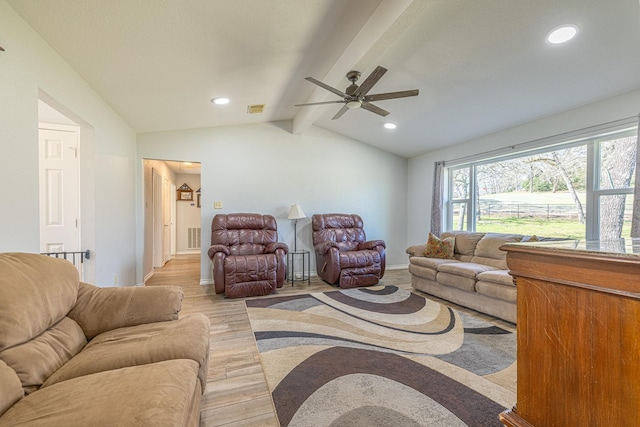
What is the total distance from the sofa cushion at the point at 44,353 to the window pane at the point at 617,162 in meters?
4.64

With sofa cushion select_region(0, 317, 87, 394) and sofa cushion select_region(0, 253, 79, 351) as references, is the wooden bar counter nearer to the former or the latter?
sofa cushion select_region(0, 317, 87, 394)

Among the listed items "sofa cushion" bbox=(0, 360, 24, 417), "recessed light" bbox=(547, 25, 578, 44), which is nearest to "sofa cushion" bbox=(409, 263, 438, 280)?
"recessed light" bbox=(547, 25, 578, 44)

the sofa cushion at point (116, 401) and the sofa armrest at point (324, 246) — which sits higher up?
the sofa armrest at point (324, 246)

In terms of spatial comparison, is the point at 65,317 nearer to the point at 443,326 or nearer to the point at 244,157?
the point at 443,326

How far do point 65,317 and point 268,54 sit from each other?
2.43 meters

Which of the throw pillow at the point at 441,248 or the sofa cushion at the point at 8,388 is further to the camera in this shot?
the throw pillow at the point at 441,248

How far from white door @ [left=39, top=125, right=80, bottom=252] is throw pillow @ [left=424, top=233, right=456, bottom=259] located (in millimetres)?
4249

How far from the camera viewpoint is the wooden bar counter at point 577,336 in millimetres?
658

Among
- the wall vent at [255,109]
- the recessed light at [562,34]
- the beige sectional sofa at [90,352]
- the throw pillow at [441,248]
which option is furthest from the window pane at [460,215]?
the beige sectional sofa at [90,352]

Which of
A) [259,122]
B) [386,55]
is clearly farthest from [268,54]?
[259,122]

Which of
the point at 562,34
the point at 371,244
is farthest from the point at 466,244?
the point at 562,34

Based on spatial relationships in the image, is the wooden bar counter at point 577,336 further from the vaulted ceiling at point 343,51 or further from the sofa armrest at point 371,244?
the sofa armrest at point 371,244

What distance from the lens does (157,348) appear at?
129cm

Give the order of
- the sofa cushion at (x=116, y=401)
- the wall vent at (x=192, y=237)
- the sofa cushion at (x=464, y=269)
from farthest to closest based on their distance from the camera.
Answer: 1. the wall vent at (x=192, y=237)
2. the sofa cushion at (x=464, y=269)
3. the sofa cushion at (x=116, y=401)
